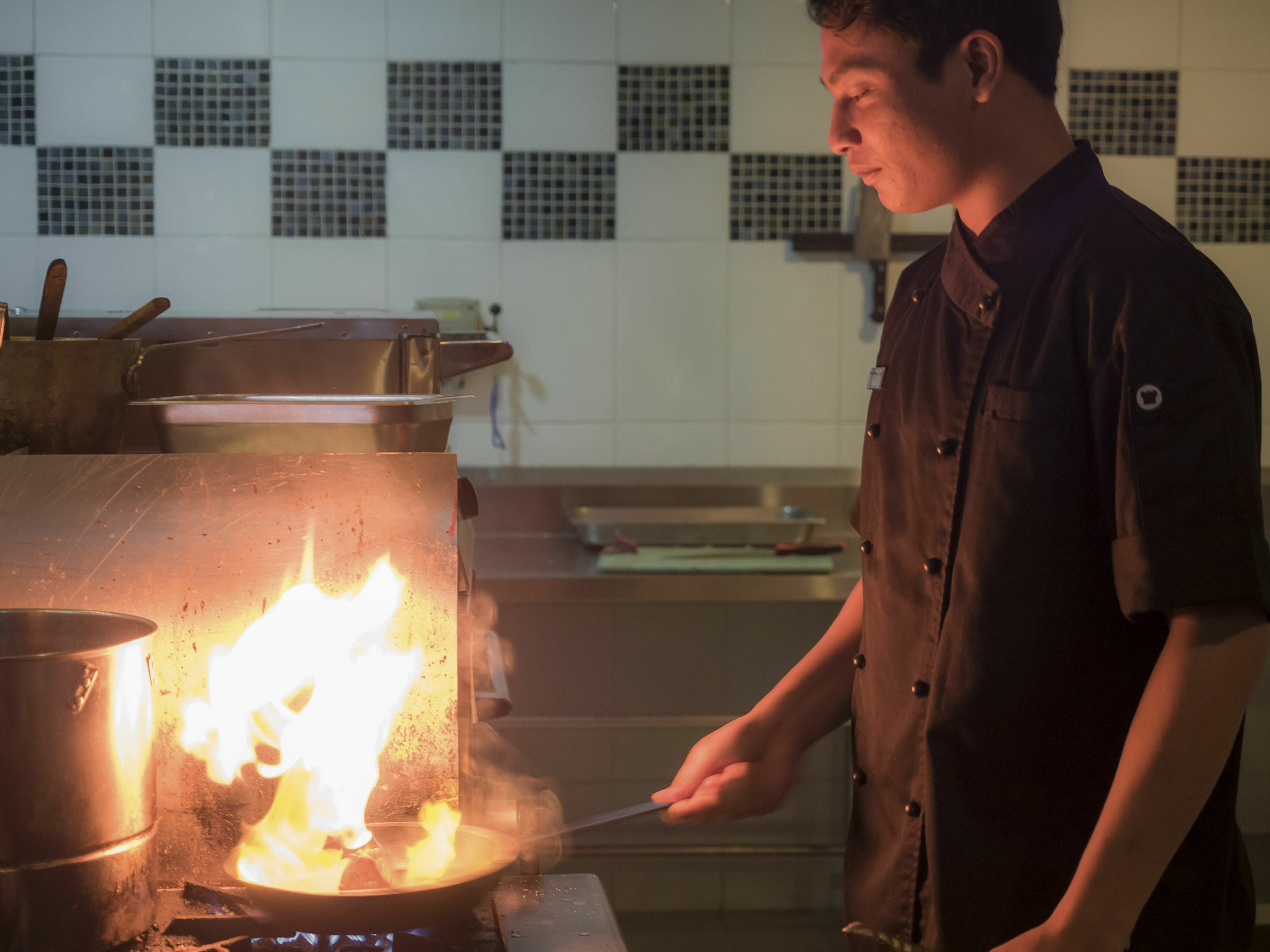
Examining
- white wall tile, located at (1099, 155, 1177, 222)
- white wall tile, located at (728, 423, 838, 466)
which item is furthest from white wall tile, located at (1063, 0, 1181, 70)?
white wall tile, located at (728, 423, 838, 466)

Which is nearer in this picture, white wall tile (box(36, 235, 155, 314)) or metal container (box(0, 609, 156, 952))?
metal container (box(0, 609, 156, 952))

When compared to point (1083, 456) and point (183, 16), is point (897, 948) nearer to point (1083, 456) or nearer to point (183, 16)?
point (1083, 456)

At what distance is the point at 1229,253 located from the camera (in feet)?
9.02

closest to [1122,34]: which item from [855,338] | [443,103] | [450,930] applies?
[855,338]

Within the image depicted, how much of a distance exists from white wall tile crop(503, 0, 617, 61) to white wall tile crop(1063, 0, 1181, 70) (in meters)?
1.10

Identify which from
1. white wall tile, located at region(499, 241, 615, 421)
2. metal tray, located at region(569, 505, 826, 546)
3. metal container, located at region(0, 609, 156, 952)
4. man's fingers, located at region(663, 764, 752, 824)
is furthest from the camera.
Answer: white wall tile, located at region(499, 241, 615, 421)

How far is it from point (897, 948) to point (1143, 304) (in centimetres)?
46

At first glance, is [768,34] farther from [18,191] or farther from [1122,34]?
[18,191]

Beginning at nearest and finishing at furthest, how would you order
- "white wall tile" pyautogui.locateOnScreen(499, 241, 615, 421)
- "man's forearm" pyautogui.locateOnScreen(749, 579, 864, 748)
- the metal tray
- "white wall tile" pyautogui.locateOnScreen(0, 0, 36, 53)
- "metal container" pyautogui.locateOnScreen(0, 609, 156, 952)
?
"metal container" pyautogui.locateOnScreen(0, 609, 156, 952)
"man's forearm" pyautogui.locateOnScreen(749, 579, 864, 748)
the metal tray
"white wall tile" pyautogui.locateOnScreen(0, 0, 36, 53)
"white wall tile" pyautogui.locateOnScreen(499, 241, 615, 421)

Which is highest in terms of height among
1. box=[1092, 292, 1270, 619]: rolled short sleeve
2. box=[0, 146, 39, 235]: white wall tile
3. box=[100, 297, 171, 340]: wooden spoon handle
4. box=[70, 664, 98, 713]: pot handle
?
box=[0, 146, 39, 235]: white wall tile

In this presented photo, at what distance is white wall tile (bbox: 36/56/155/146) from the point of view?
8.42 ft

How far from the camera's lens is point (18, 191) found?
2.58 meters

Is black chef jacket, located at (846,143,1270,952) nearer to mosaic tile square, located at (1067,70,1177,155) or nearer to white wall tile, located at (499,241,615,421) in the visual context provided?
white wall tile, located at (499,241,615,421)

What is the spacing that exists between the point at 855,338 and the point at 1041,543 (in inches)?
75.7
